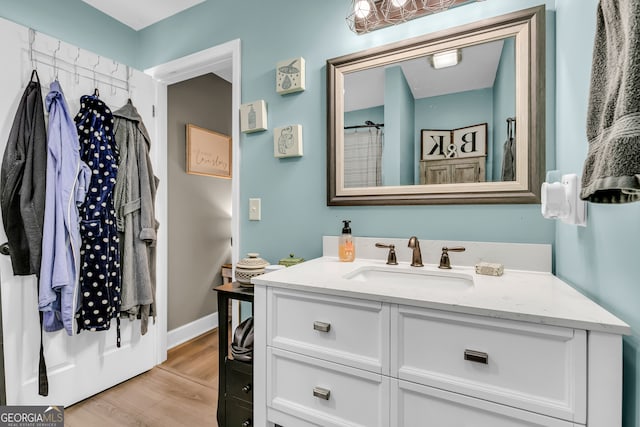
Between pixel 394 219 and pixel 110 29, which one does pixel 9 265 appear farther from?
pixel 394 219

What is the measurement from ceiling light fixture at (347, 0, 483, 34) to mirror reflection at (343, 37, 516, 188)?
18 centimetres

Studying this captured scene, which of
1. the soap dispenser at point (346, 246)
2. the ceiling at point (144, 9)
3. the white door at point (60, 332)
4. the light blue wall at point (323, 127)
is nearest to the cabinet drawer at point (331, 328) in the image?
the soap dispenser at point (346, 246)

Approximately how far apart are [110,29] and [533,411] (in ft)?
9.85

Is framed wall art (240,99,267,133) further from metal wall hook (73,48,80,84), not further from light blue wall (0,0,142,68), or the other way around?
light blue wall (0,0,142,68)

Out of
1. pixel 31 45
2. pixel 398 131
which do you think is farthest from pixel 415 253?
pixel 31 45

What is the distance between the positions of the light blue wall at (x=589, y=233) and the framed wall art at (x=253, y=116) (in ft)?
4.45

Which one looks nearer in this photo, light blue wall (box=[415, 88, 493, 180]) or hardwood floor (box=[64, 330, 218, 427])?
light blue wall (box=[415, 88, 493, 180])

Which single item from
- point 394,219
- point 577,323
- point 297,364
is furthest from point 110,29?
point 577,323

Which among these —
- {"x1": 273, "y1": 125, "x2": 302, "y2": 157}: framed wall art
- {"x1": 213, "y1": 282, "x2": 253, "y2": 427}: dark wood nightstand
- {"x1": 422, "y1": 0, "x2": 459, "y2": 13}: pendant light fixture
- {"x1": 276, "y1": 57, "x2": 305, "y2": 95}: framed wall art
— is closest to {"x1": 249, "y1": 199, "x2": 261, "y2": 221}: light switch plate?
{"x1": 273, "y1": 125, "x2": 302, "y2": 157}: framed wall art

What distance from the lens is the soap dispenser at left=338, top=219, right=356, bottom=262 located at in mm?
1437

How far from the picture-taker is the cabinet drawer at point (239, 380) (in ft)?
4.21

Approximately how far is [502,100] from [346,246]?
0.89 meters

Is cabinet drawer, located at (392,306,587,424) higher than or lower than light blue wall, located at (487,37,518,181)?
lower

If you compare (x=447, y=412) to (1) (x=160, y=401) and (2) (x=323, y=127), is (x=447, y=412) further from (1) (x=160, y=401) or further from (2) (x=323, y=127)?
(1) (x=160, y=401)
